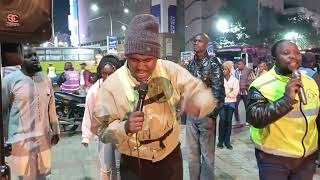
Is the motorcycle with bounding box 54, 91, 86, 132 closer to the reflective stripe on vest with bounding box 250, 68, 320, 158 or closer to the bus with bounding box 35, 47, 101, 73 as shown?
the reflective stripe on vest with bounding box 250, 68, 320, 158

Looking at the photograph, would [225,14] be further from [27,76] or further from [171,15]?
[27,76]

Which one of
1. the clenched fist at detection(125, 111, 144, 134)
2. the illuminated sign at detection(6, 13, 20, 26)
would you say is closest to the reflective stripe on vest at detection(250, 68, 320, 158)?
the clenched fist at detection(125, 111, 144, 134)

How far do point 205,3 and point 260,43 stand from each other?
13.2m

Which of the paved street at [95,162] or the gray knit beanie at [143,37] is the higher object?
the gray knit beanie at [143,37]

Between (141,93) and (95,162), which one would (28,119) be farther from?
(95,162)

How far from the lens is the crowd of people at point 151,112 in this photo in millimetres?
2645

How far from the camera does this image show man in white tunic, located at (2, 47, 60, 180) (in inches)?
171

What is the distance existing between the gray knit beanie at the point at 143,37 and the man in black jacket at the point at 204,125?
2.78 metres

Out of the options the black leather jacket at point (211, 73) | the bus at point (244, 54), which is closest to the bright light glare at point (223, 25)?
the bus at point (244, 54)

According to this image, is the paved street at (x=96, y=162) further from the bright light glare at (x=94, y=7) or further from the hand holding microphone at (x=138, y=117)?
the bright light glare at (x=94, y=7)

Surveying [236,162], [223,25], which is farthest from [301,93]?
[223,25]

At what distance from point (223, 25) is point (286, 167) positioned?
47346 millimetres

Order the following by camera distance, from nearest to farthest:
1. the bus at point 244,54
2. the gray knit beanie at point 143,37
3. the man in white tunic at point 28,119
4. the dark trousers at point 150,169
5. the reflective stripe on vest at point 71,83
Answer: the gray knit beanie at point 143,37 → the dark trousers at point 150,169 → the man in white tunic at point 28,119 → the reflective stripe on vest at point 71,83 → the bus at point 244,54

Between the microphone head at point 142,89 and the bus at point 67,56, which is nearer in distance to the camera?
the microphone head at point 142,89
